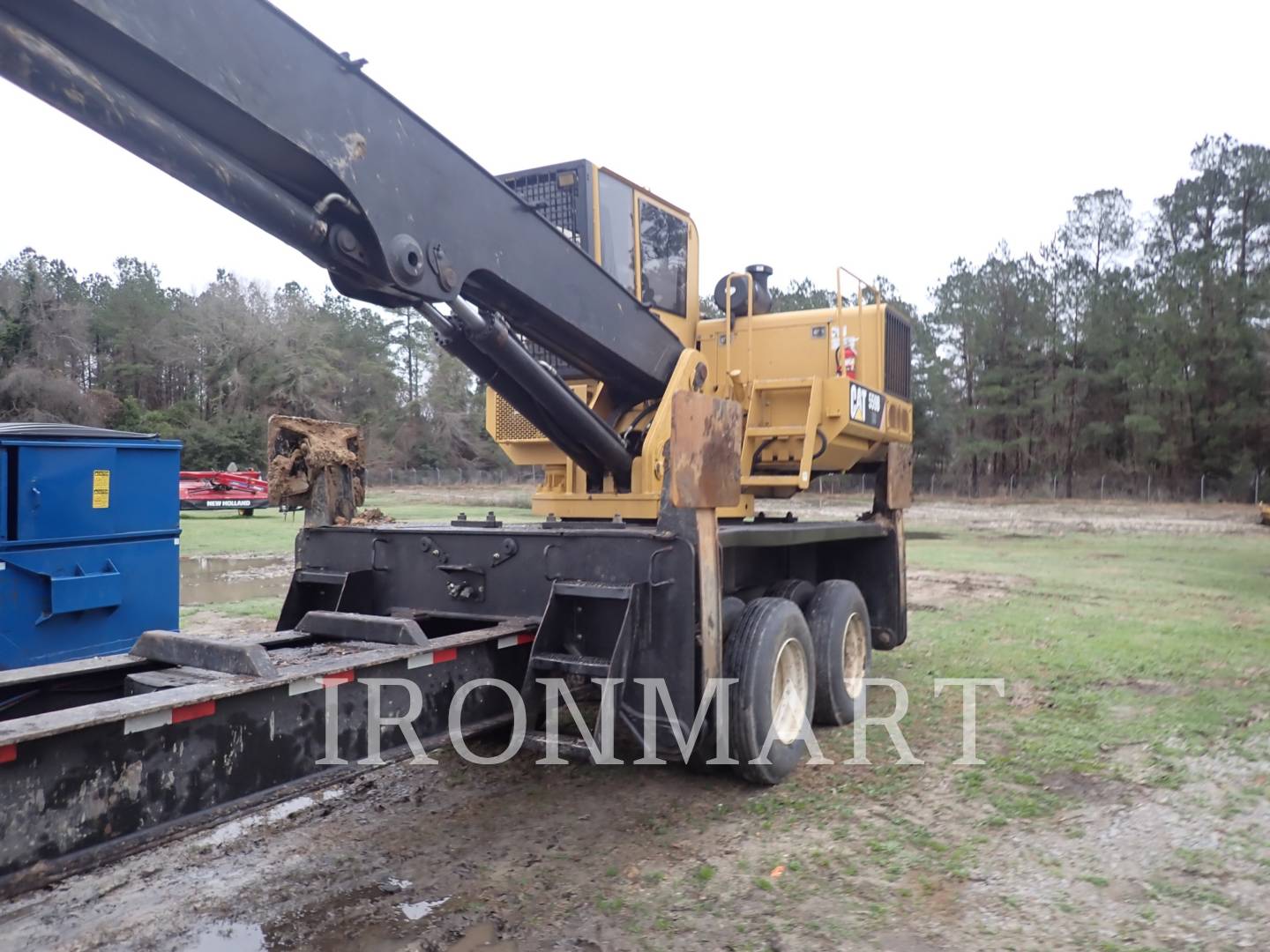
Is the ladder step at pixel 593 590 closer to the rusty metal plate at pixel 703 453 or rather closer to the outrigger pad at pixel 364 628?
the rusty metal plate at pixel 703 453

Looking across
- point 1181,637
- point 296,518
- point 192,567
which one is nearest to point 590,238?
point 1181,637

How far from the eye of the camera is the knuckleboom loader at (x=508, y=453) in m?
3.22

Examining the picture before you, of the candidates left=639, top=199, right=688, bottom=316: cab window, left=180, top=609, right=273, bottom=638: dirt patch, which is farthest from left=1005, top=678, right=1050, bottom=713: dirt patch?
left=180, top=609, right=273, bottom=638: dirt patch

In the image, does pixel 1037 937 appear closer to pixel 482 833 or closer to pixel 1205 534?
pixel 482 833

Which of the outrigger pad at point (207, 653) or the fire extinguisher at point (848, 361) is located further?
the fire extinguisher at point (848, 361)

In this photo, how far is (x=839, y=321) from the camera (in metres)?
7.21

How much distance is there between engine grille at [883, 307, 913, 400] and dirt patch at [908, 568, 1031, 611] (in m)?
3.61

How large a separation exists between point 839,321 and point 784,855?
419 centimetres

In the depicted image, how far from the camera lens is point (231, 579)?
45.3 ft

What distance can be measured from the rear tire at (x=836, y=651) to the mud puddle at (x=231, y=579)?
26.0 ft

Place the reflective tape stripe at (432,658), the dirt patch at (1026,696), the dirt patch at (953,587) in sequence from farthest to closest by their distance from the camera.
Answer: the dirt patch at (953,587)
the dirt patch at (1026,696)
the reflective tape stripe at (432,658)

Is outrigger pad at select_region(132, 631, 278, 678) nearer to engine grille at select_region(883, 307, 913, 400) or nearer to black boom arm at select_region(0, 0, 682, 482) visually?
black boom arm at select_region(0, 0, 682, 482)

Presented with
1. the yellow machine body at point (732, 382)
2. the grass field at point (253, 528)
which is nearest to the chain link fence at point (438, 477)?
the grass field at point (253, 528)

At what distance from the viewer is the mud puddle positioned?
11992 mm
